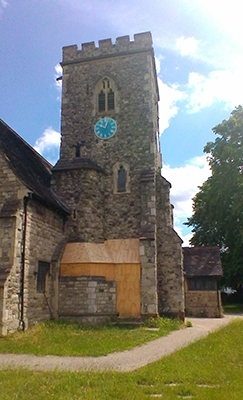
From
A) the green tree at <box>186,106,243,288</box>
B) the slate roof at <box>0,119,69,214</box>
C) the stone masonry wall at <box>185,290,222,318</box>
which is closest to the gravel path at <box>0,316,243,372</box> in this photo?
the slate roof at <box>0,119,69,214</box>

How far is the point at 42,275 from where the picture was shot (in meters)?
14.9

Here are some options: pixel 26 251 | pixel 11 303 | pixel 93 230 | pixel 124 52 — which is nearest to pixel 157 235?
pixel 93 230

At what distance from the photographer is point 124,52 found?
783 inches

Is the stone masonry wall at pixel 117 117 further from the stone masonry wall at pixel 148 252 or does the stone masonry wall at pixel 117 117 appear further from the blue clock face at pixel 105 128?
the stone masonry wall at pixel 148 252

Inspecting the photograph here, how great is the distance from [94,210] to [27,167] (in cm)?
360

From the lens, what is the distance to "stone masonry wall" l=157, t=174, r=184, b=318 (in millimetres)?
16875

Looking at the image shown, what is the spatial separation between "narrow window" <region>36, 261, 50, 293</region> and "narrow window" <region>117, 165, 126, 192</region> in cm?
531

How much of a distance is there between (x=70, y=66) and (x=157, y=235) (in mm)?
10684

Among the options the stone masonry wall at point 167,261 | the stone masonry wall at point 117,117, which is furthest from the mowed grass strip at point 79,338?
the stone masonry wall at point 117,117

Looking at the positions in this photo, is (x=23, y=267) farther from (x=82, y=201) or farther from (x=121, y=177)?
(x=121, y=177)

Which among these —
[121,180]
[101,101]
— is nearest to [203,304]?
[121,180]

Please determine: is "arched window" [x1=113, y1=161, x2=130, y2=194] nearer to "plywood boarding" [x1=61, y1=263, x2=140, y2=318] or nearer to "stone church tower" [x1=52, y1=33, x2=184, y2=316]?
"stone church tower" [x1=52, y1=33, x2=184, y2=316]

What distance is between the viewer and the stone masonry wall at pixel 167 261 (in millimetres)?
16875

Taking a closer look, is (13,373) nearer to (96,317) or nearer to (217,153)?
(96,317)
